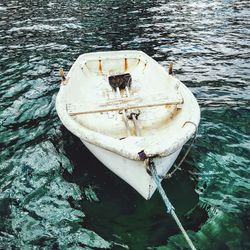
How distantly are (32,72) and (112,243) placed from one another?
9046 mm

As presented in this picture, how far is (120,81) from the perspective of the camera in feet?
30.6

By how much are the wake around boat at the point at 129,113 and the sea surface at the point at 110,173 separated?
725mm

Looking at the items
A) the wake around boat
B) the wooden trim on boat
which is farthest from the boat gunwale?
the wooden trim on boat

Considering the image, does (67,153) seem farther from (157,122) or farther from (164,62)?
(164,62)

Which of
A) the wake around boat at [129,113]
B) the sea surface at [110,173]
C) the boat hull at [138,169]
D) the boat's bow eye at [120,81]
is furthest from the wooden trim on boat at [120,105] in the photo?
the boat's bow eye at [120,81]

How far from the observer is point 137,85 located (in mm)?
9609

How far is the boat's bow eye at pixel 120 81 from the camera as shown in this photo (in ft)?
30.4

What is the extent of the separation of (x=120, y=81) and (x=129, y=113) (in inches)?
86.1

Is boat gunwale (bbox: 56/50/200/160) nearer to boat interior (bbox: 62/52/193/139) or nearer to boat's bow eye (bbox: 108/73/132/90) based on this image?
boat interior (bbox: 62/52/193/139)

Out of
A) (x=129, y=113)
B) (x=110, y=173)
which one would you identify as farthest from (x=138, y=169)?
(x=129, y=113)

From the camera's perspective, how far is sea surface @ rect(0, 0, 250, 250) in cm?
556

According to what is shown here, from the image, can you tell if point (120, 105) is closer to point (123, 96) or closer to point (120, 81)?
point (123, 96)

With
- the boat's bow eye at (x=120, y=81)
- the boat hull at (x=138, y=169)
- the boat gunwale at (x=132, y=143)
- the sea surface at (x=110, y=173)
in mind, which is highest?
A: the boat gunwale at (x=132, y=143)

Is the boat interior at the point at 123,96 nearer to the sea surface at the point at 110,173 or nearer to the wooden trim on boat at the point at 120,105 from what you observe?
the wooden trim on boat at the point at 120,105
